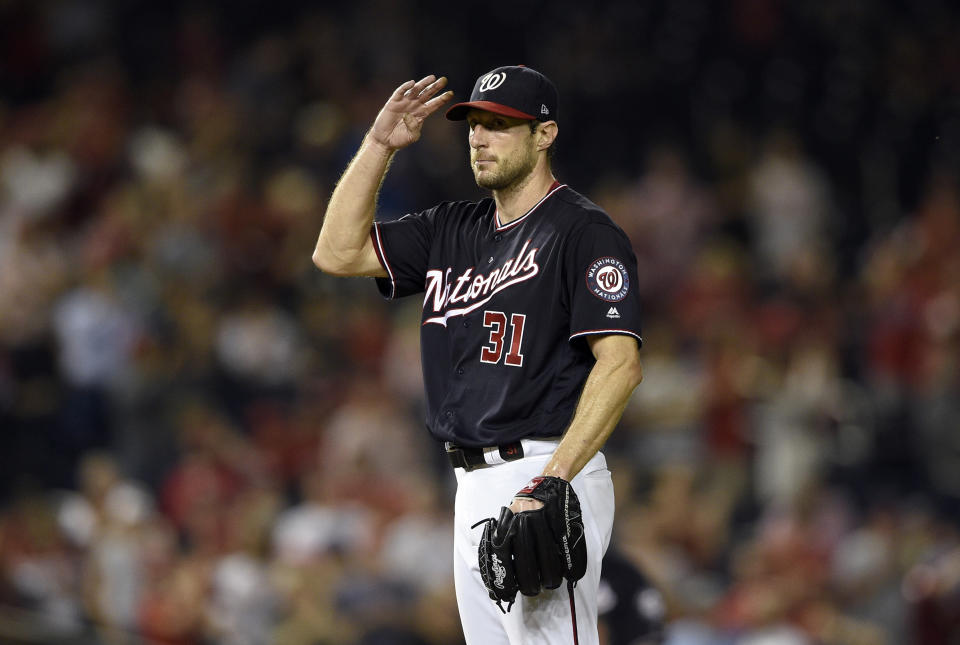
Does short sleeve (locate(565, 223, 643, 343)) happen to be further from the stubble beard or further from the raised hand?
the raised hand

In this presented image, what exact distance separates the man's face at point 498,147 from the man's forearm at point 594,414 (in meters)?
0.56

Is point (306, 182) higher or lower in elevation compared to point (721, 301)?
higher

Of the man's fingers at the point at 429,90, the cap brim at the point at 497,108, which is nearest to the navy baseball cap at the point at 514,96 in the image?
the cap brim at the point at 497,108

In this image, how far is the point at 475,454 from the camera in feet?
11.1

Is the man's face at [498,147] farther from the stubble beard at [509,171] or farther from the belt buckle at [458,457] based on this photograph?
the belt buckle at [458,457]

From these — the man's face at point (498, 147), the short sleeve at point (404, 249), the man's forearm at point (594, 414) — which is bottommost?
the man's forearm at point (594, 414)

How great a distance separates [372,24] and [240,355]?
11.1 ft

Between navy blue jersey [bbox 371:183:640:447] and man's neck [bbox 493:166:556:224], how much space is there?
2cm

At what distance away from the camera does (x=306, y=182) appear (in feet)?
31.9

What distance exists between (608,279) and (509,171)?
0.40 meters

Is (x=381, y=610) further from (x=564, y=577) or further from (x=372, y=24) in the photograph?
(x=372, y=24)

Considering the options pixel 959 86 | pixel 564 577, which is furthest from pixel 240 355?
pixel 564 577

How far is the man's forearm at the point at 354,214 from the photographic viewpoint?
3557 millimetres

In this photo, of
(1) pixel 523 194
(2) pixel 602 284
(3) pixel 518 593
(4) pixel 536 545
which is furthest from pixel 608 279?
(3) pixel 518 593
